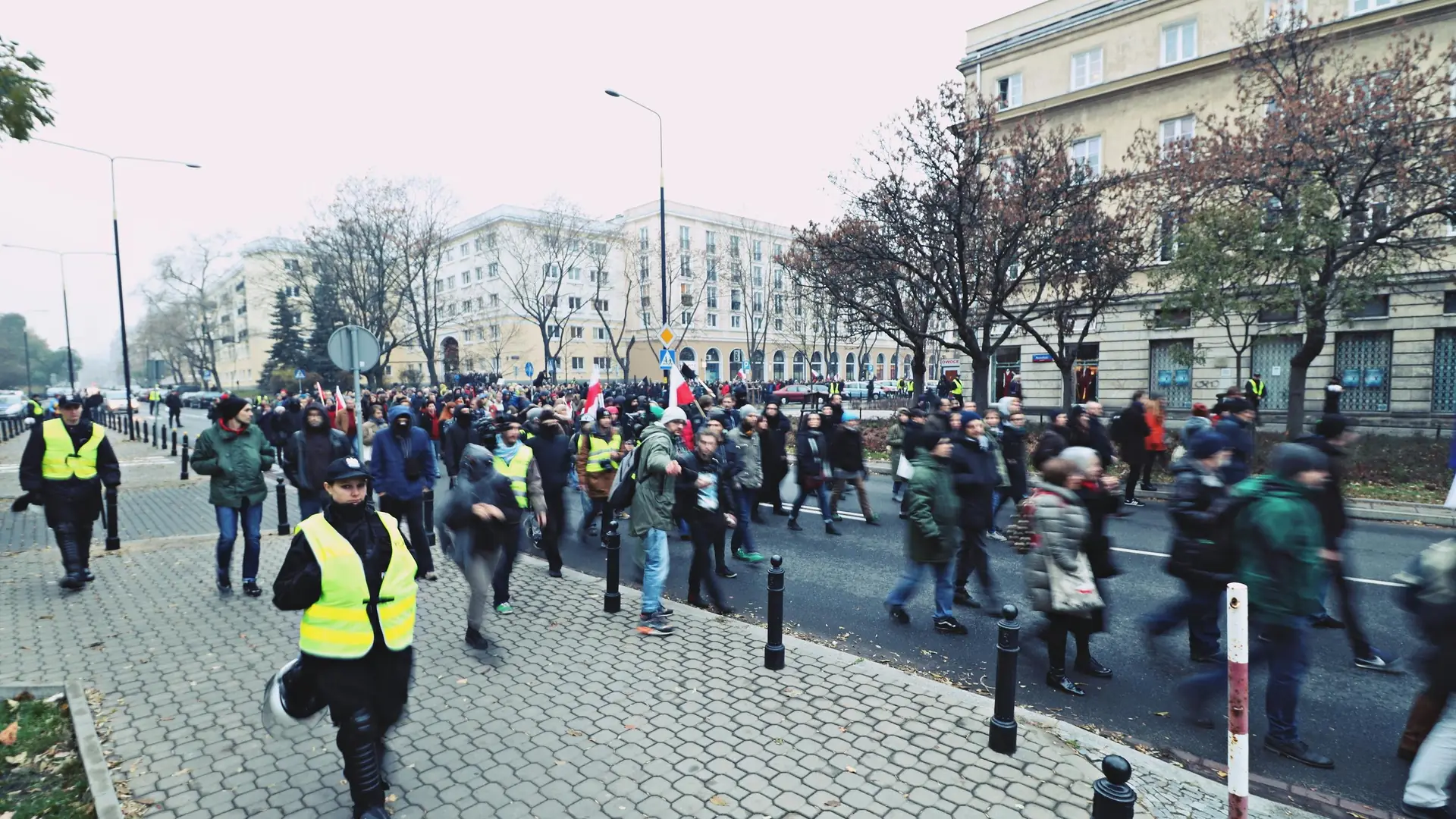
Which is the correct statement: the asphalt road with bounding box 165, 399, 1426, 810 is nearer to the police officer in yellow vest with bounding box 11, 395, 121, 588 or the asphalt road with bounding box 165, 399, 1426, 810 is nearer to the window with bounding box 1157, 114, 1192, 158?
the police officer in yellow vest with bounding box 11, 395, 121, 588

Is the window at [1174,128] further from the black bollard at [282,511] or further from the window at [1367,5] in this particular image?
the black bollard at [282,511]

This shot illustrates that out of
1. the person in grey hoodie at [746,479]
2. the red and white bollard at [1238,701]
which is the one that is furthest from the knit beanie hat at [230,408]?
the red and white bollard at [1238,701]

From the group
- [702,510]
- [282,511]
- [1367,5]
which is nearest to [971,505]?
[702,510]

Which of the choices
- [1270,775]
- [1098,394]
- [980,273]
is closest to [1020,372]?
[1098,394]

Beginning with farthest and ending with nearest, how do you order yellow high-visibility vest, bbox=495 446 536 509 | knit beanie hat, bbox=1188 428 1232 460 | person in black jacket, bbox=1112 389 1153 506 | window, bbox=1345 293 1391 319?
window, bbox=1345 293 1391 319
person in black jacket, bbox=1112 389 1153 506
yellow high-visibility vest, bbox=495 446 536 509
knit beanie hat, bbox=1188 428 1232 460

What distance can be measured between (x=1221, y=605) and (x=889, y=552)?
3.73 m

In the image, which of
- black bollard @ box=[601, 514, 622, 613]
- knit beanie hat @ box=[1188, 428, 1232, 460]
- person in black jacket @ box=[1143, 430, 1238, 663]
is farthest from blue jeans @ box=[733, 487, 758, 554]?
knit beanie hat @ box=[1188, 428, 1232, 460]

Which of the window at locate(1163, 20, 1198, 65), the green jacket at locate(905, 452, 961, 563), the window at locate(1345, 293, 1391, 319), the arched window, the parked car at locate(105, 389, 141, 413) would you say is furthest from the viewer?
the arched window

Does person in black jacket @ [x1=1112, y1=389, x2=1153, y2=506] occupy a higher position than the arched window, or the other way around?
the arched window

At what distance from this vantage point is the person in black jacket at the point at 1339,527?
4785 mm

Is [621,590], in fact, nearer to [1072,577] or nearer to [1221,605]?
[1072,577]

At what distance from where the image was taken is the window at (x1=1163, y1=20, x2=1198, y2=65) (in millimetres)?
27891

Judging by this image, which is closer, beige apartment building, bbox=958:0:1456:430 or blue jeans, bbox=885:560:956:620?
blue jeans, bbox=885:560:956:620

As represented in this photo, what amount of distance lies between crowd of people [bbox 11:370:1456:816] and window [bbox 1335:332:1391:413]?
2098 centimetres
